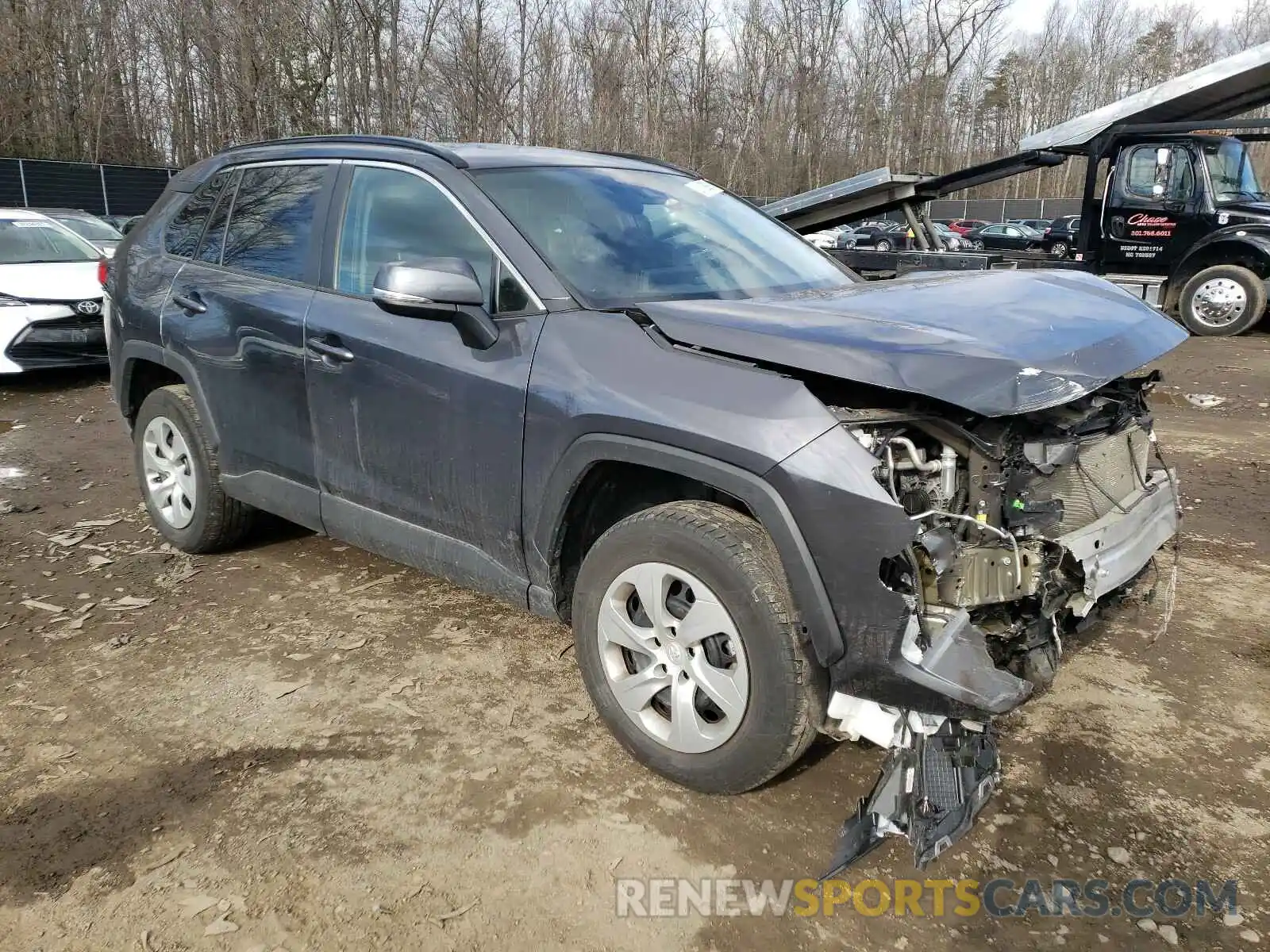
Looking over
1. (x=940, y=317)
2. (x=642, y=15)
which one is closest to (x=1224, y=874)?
(x=940, y=317)

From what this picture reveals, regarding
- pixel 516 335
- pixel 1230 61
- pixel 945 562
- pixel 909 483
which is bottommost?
pixel 945 562

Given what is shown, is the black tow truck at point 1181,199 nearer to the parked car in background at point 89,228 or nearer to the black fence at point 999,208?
the parked car in background at point 89,228

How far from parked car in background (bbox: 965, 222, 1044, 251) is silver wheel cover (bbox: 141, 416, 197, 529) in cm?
2480

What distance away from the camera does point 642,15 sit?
39875 mm

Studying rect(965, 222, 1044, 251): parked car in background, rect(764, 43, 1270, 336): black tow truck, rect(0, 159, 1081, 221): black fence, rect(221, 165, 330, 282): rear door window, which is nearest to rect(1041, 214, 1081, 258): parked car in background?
rect(965, 222, 1044, 251): parked car in background

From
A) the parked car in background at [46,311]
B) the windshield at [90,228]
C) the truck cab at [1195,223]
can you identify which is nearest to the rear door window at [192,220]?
the parked car in background at [46,311]

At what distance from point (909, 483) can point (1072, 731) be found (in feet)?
3.97

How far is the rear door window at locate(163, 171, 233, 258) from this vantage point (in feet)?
14.1

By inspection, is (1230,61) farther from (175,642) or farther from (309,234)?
(175,642)

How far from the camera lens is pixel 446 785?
9.19 ft

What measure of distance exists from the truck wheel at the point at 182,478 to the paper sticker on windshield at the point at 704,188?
7.95ft

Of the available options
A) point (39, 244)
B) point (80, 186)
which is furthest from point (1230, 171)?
point (80, 186)

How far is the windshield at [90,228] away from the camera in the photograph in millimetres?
11094

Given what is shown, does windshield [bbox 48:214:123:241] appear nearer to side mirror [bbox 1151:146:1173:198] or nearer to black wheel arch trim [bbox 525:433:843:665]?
black wheel arch trim [bbox 525:433:843:665]
